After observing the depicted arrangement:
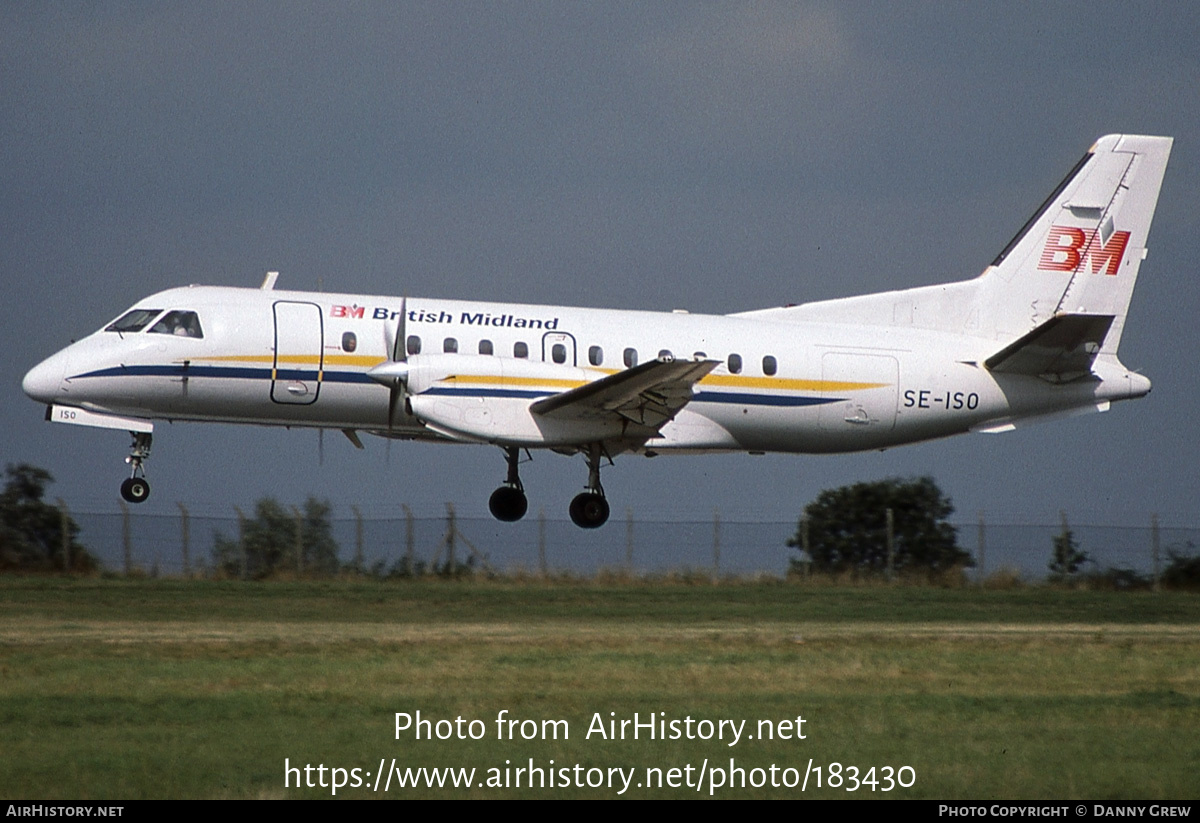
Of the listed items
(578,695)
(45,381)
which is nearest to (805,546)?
(45,381)

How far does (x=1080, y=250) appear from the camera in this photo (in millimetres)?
27797

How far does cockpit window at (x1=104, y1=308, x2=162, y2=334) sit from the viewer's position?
24.2 m

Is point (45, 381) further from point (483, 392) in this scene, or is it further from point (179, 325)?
point (483, 392)

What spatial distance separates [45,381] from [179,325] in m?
2.28

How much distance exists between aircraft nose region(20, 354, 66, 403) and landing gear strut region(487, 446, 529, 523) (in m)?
7.32

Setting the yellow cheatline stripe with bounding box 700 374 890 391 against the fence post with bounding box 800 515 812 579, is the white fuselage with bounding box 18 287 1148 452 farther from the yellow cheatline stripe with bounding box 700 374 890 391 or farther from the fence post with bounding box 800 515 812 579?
the fence post with bounding box 800 515 812 579

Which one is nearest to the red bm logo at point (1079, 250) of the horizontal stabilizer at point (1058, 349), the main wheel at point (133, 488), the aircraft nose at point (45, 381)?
the horizontal stabilizer at point (1058, 349)

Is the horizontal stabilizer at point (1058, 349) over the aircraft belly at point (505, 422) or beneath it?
over

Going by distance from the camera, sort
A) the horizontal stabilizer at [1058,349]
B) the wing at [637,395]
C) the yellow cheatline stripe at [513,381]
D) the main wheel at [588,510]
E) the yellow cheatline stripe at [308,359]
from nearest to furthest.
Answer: the wing at [637,395]
the yellow cheatline stripe at [513,381]
the yellow cheatline stripe at [308,359]
the horizontal stabilizer at [1058,349]
the main wheel at [588,510]

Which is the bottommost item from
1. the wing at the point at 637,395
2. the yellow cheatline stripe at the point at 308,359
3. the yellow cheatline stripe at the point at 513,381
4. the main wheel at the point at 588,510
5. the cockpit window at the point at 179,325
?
the main wheel at the point at 588,510

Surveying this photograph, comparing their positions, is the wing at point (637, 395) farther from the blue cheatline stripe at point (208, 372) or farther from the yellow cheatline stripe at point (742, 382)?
the blue cheatline stripe at point (208, 372)

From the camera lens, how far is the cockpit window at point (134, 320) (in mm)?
24172
